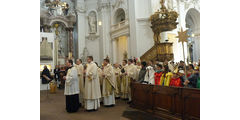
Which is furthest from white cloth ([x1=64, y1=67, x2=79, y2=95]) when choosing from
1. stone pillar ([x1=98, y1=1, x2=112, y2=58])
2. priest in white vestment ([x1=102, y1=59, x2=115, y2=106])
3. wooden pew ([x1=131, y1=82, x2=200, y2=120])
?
stone pillar ([x1=98, y1=1, x2=112, y2=58])

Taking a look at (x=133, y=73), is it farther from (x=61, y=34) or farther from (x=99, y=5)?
(x=61, y=34)

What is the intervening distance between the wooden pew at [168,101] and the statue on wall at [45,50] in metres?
12.0

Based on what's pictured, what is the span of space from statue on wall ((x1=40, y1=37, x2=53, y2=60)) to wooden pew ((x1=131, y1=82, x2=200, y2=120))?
39.3ft

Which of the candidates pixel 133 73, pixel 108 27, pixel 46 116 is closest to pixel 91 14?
pixel 108 27

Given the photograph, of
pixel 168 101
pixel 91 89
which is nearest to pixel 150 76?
pixel 168 101

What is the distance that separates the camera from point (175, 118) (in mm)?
4910

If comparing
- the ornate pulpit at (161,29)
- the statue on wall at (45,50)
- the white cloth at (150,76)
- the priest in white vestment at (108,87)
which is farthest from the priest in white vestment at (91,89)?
the statue on wall at (45,50)

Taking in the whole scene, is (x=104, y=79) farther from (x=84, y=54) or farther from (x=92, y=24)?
(x=92, y=24)

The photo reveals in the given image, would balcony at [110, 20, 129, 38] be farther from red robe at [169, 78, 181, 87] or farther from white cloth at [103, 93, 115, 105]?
red robe at [169, 78, 181, 87]

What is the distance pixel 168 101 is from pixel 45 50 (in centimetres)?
1406

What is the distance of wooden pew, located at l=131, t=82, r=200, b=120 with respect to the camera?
438 cm

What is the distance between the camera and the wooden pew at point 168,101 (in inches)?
173
